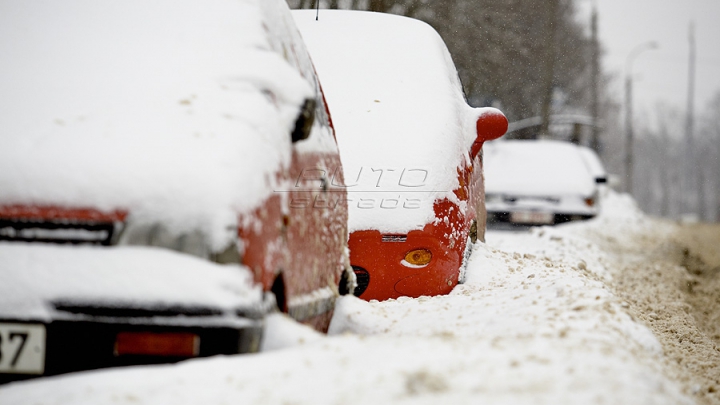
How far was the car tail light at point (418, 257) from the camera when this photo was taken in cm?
462

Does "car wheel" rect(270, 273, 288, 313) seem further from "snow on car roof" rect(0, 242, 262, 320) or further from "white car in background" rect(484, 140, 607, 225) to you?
"white car in background" rect(484, 140, 607, 225)

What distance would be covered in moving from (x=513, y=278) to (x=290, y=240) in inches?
88.3

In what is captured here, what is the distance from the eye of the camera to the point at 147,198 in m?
2.39

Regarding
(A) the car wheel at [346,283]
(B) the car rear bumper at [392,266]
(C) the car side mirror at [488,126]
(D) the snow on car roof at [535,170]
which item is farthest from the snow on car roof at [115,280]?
(D) the snow on car roof at [535,170]

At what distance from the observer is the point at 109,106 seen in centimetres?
273

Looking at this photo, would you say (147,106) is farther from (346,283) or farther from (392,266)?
(392,266)

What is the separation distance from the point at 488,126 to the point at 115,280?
365 cm

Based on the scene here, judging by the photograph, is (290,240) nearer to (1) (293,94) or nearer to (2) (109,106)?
(1) (293,94)

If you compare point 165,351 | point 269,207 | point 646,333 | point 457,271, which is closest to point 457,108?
point 457,271

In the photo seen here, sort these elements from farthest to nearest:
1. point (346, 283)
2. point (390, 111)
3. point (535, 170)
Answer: point (535, 170)
point (390, 111)
point (346, 283)

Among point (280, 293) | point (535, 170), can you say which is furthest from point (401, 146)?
point (535, 170)

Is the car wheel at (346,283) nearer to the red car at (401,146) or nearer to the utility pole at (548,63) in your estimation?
the red car at (401,146)

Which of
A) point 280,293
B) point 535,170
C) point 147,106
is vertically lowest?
point 535,170

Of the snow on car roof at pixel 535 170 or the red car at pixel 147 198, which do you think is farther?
the snow on car roof at pixel 535 170
